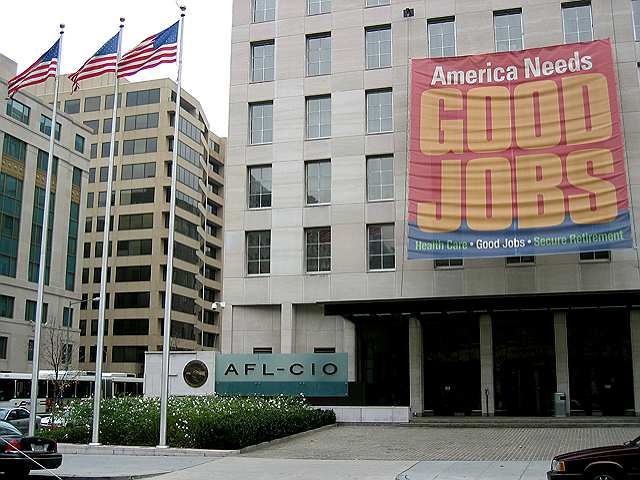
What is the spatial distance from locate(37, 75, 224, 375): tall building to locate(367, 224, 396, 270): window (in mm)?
56547

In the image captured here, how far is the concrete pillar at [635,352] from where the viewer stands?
36969mm

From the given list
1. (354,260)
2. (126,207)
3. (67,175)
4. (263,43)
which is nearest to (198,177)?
(126,207)

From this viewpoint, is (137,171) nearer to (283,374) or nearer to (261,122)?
(261,122)

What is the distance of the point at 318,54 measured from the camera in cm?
4412

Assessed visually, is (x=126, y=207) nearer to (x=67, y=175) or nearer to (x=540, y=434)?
(x=67, y=175)

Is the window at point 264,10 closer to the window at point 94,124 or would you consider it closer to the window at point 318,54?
the window at point 318,54

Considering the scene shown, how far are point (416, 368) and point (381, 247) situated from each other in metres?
→ 6.40

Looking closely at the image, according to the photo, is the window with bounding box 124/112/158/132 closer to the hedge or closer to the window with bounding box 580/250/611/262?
the window with bounding box 580/250/611/262

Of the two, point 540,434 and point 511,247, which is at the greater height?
point 511,247

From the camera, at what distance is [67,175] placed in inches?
3292

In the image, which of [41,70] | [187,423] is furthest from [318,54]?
[187,423]

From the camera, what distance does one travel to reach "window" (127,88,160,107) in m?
101

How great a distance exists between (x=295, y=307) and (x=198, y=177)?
2561 inches

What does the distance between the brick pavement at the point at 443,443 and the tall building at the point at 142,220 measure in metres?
65.9
